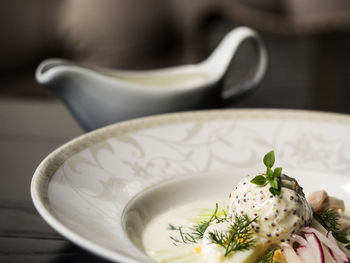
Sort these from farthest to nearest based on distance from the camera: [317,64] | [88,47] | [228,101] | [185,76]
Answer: [88,47], [317,64], [185,76], [228,101]

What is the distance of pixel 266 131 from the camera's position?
1.15 m

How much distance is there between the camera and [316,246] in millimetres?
702

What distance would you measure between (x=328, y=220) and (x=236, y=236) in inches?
6.7

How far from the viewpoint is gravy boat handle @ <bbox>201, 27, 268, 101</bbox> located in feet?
A: 4.50

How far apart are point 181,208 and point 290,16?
107 inches

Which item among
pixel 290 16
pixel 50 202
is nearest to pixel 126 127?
pixel 50 202

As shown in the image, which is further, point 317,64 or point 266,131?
point 317,64

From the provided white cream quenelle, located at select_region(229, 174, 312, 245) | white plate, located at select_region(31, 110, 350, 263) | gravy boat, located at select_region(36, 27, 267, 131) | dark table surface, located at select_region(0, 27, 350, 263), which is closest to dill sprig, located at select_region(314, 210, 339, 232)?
white cream quenelle, located at select_region(229, 174, 312, 245)

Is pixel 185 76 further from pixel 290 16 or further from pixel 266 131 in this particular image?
pixel 290 16

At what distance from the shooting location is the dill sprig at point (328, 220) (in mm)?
816

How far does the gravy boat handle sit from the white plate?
203 mm

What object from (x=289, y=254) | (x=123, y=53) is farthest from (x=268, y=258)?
(x=123, y=53)

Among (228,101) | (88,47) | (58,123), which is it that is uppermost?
(228,101)

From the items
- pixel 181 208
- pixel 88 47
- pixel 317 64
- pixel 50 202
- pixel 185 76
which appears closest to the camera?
pixel 50 202
